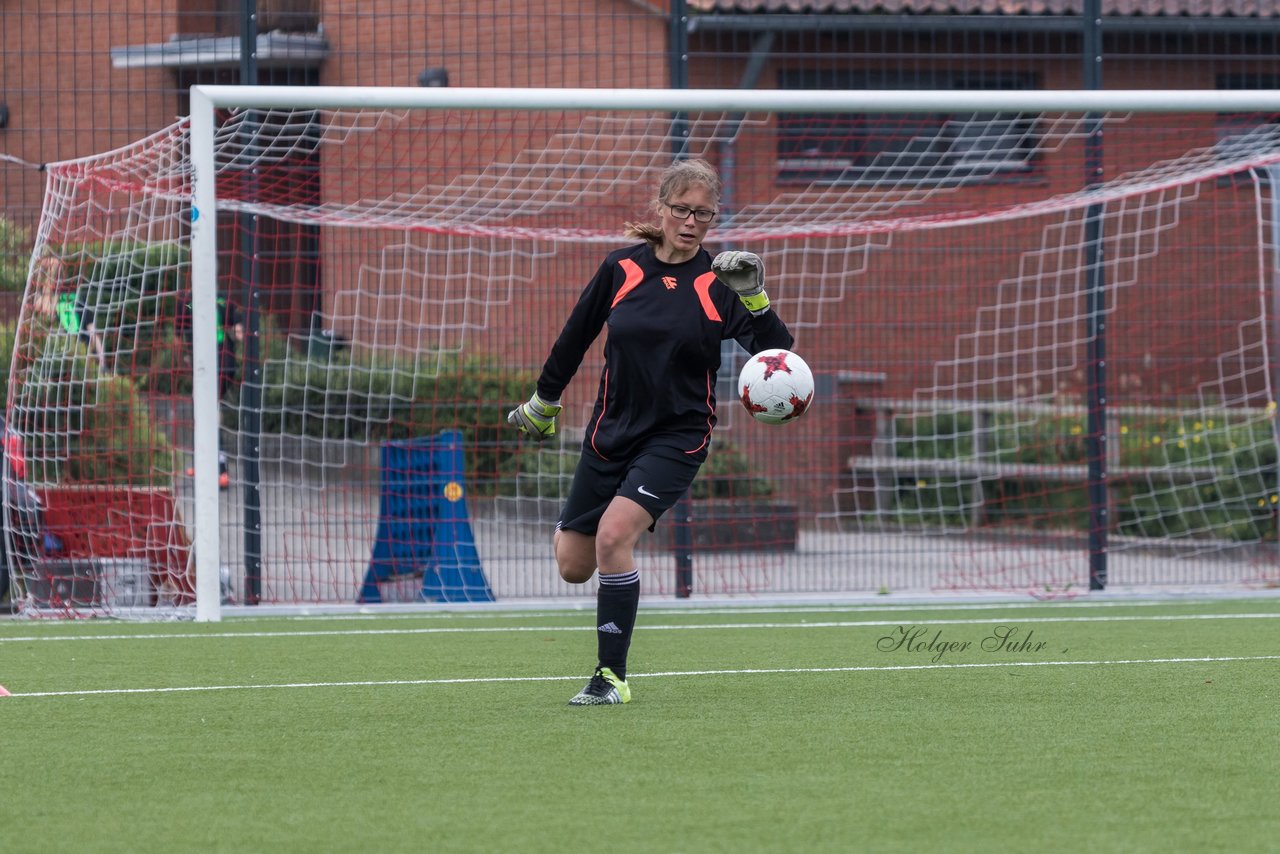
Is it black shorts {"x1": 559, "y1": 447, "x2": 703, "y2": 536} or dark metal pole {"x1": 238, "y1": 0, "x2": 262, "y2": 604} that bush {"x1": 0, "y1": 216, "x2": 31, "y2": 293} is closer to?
dark metal pole {"x1": 238, "y1": 0, "x2": 262, "y2": 604}

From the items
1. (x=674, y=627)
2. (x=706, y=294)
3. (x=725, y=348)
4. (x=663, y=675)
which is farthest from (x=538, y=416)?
(x=725, y=348)

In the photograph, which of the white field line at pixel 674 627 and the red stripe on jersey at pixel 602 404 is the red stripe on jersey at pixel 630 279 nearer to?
the red stripe on jersey at pixel 602 404

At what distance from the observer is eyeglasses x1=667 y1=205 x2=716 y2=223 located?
5531mm

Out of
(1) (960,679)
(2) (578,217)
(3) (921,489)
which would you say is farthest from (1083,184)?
(1) (960,679)

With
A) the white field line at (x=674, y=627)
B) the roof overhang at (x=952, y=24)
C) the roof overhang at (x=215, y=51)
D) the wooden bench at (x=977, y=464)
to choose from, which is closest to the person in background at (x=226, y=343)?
the roof overhang at (x=215, y=51)

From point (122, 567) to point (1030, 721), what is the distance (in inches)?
228

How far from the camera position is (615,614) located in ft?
18.0

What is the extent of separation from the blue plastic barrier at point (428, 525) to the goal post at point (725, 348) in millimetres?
25

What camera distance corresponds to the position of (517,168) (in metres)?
10.3

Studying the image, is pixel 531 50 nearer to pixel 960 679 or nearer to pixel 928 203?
pixel 928 203

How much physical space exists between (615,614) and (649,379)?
80cm

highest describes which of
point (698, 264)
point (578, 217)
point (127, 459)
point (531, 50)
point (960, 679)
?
point (531, 50)

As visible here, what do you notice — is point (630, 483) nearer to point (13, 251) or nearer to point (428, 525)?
point (428, 525)

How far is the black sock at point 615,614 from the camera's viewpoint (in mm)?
5480
